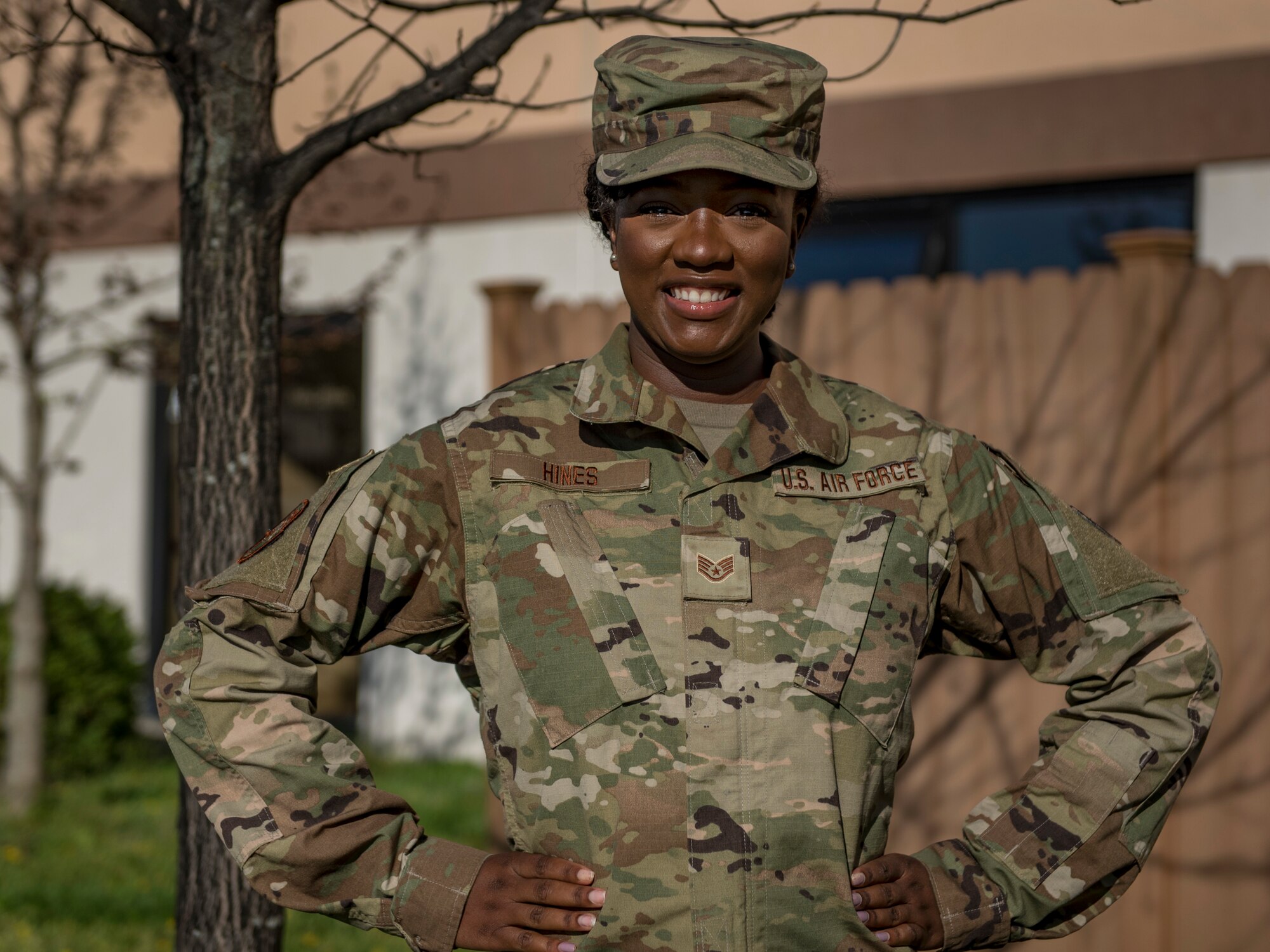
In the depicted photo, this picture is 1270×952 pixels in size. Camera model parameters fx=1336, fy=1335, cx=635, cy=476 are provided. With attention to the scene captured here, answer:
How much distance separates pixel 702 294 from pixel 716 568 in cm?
40

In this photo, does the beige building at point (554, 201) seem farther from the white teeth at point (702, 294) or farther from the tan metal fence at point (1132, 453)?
the white teeth at point (702, 294)

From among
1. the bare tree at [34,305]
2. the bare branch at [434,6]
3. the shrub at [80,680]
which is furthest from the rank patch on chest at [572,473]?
the shrub at [80,680]

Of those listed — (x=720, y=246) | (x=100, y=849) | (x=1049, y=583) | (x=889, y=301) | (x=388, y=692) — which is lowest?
(x=100, y=849)

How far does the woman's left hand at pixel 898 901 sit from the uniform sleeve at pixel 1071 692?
72mm

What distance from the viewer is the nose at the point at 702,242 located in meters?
1.88

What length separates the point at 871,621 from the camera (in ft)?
6.17

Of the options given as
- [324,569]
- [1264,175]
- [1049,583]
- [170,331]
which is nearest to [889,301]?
[1264,175]

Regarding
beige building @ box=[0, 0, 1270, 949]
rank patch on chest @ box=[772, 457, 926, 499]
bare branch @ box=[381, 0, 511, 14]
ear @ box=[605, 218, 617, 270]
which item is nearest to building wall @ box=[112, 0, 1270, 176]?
beige building @ box=[0, 0, 1270, 949]

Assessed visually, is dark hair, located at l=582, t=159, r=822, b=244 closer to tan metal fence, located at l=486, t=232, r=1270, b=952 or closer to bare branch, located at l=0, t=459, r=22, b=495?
tan metal fence, located at l=486, t=232, r=1270, b=952

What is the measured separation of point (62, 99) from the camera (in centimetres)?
556

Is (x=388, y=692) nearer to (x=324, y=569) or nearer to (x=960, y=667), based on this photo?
(x=960, y=667)

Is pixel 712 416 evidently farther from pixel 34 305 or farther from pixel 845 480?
pixel 34 305

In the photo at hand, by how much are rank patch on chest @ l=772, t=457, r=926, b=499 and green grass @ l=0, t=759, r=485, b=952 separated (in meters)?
2.80

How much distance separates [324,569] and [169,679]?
0.27m
